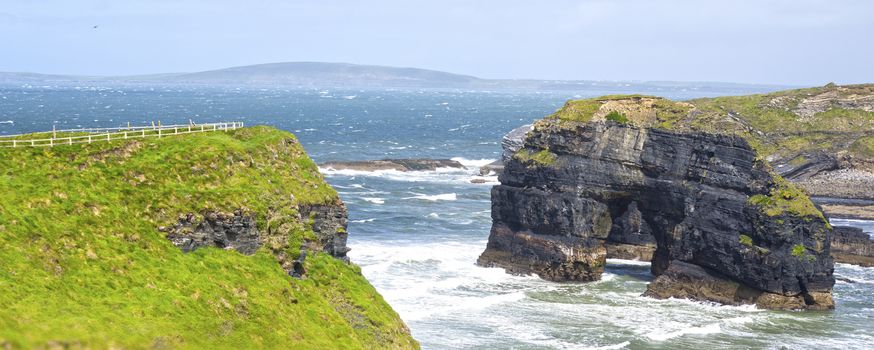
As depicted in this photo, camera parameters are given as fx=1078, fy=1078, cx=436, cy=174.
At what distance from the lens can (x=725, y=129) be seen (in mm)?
68438

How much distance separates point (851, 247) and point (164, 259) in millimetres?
58593

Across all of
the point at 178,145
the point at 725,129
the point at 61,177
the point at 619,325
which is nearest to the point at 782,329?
the point at 619,325

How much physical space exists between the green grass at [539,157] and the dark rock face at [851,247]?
80.0ft

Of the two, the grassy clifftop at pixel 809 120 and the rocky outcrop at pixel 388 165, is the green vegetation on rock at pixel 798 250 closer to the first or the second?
the grassy clifftop at pixel 809 120

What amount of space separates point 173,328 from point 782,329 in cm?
3656

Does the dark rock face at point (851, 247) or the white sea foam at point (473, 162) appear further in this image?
the white sea foam at point (473, 162)

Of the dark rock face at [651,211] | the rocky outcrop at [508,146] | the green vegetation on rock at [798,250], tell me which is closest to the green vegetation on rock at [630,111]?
the dark rock face at [651,211]

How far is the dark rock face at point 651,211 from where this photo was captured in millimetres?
64438

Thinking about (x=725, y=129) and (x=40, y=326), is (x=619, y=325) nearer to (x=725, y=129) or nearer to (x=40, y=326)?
(x=725, y=129)

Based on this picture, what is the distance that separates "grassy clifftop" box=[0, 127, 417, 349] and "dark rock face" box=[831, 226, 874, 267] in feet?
154

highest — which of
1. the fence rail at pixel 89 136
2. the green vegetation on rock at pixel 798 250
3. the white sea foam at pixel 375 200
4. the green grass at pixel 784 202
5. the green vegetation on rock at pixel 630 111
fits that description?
the green vegetation on rock at pixel 630 111

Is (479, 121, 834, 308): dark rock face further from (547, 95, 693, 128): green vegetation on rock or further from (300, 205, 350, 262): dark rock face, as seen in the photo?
(300, 205, 350, 262): dark rock face

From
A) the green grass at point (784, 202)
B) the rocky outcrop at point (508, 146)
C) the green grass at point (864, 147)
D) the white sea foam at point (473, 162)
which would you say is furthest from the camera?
the white sea foam at point (473, 162)

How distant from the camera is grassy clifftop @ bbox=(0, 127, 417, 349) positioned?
35.4 m
